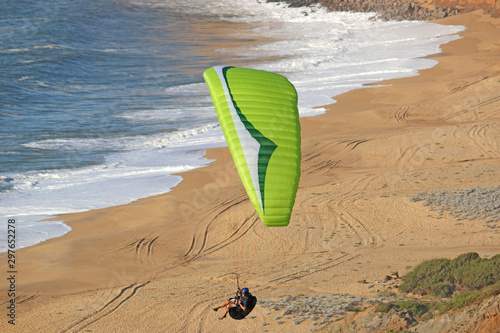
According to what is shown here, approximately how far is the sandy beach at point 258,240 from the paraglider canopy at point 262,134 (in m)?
2.56

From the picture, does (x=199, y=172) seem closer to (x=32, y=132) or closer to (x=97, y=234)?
(x=97, y=234)

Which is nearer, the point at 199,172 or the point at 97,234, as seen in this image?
the point at 97,234

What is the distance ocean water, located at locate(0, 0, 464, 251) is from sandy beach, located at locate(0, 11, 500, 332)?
5.76ft

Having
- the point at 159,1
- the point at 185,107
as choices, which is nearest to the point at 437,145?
the point at 185,107

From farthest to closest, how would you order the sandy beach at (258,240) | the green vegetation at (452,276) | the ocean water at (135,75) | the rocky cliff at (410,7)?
1. the rocky cliff at (410,7)
2. the ocean water at (135,75)
3. the sandy beach at (258,240)
4. the green vegetation at (452,276)

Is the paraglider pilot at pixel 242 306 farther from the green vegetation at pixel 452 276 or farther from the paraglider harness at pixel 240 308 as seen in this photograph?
the green vegetation at pixel 452 276

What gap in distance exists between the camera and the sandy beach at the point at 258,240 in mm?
11656

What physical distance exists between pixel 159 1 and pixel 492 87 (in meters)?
51.0

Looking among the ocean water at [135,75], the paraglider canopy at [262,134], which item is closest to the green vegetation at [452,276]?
the paraglider canopy at [262,134]

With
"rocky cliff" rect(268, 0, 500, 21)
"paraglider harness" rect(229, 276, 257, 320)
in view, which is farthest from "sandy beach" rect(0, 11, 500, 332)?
"rocky cliff" rect(268, 0, 500, 21)

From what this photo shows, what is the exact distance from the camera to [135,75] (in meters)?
38.3

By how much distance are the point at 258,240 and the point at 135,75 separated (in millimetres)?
26147

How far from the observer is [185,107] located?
2981cm

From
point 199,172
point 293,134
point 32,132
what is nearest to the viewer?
point 293,134
